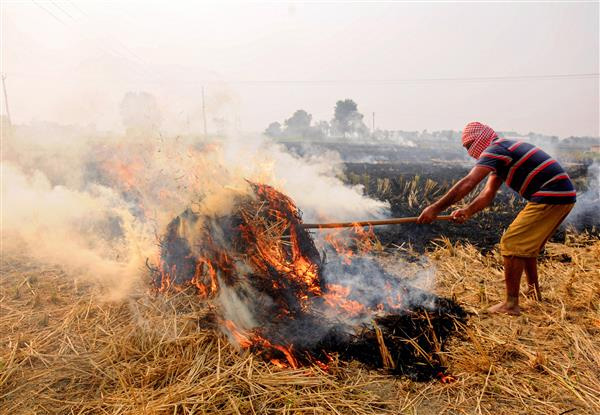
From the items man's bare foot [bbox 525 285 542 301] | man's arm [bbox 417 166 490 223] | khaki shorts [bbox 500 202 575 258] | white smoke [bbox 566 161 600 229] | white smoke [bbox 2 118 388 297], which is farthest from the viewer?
white smoke [bbox 566 161 600 229]

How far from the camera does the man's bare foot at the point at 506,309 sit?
11.4ft

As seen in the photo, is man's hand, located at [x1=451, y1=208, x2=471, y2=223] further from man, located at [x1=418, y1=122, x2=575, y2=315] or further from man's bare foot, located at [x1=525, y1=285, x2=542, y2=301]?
man's bare foot, located at [x1=525, y1=285, x2=542, y2=301]

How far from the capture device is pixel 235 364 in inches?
106

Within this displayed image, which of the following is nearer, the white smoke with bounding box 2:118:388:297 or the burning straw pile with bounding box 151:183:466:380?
the burning straw pile with bounding box 151:183:466:380

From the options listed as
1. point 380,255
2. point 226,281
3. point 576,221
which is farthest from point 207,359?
point 576,221

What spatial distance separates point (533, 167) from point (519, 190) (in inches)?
11.9

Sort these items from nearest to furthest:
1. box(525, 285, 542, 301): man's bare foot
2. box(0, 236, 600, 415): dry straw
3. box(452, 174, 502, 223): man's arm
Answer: box(0, 236, 600, 415): dry straw, box(452, 174, 502, 223): man's arm, box(525, 285, 542, 301): man's bare foot

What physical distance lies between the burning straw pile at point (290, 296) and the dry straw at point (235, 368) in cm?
15

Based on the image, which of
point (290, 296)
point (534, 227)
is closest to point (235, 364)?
point (290, 296)

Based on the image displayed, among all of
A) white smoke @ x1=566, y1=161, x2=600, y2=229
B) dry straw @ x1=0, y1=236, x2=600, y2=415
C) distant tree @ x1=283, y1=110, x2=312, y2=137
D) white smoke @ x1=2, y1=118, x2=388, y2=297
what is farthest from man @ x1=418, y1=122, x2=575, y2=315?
distant tree @ x1=283, y1=110, x2=312, y2=137

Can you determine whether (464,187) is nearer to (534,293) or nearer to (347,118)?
(534,293)

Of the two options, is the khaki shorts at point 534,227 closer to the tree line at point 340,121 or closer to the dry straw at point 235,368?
the dry straw at point 235,368

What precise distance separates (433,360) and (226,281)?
1937 mm

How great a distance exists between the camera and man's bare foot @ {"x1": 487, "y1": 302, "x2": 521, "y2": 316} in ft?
11.4
